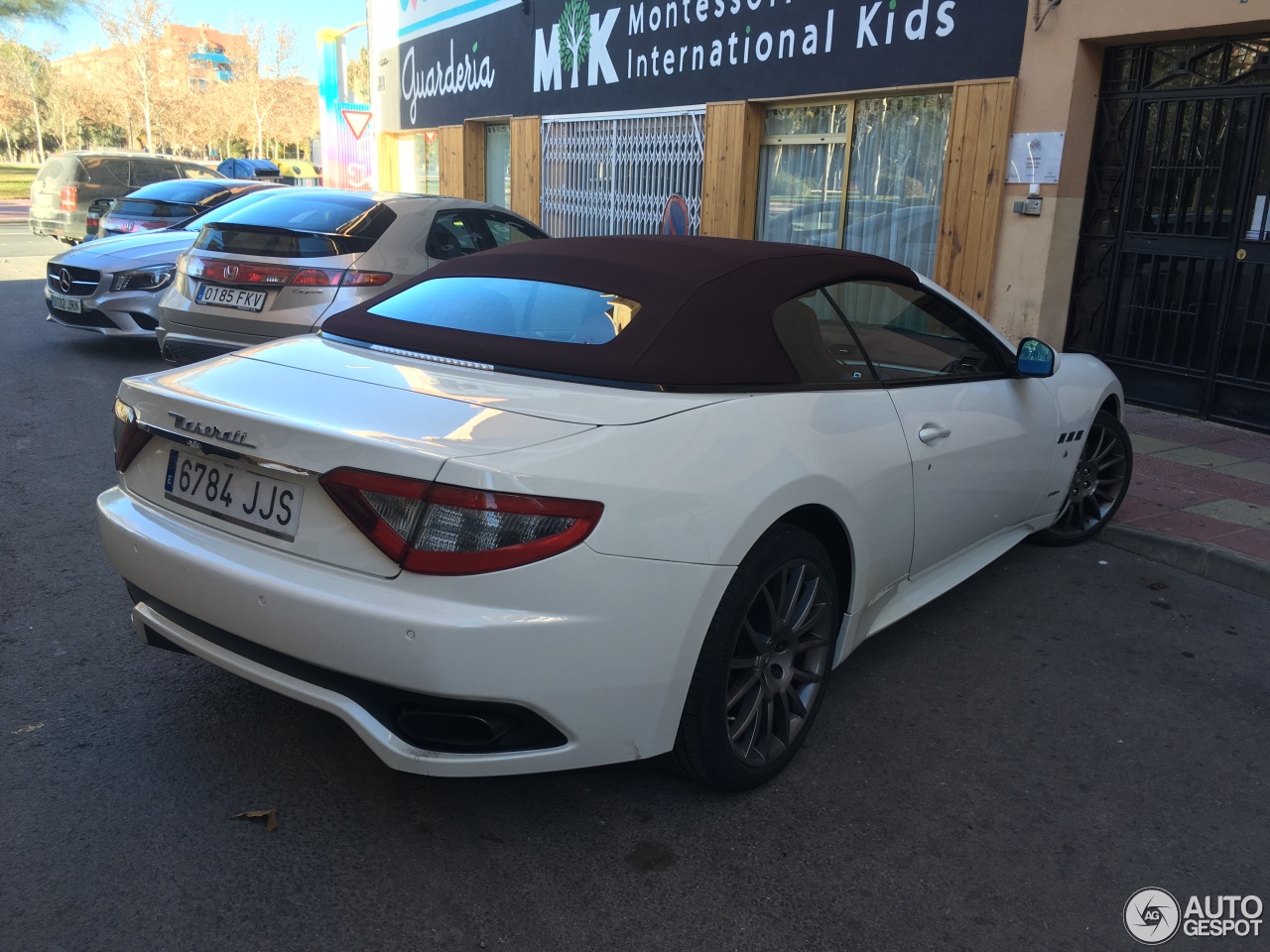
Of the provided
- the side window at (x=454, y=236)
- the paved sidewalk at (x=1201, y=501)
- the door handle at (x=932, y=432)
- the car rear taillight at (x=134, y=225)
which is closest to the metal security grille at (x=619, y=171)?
the side window at (x=454, y=236)

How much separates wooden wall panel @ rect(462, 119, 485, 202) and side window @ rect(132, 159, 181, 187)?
4846 mm

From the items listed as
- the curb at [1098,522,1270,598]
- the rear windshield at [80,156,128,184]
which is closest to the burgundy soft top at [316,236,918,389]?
the curb at [1098,522,1270,598]

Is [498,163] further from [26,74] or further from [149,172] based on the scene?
[26,74]

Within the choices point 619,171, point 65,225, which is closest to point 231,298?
point 619,171

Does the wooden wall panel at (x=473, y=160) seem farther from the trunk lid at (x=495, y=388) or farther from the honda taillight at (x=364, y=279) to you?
the trunk lid at (x=495, y=388)

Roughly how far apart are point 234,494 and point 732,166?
9298mm

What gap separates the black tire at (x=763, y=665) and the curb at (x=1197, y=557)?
102 inches

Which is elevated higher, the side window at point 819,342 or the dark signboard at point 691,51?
the dark signboard at point 691,51

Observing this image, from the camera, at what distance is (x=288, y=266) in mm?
6824

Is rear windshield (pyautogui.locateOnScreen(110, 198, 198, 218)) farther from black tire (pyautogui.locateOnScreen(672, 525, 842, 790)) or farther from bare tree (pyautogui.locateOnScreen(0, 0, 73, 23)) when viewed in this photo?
bare tree (pyautogui.locateOnScreen(0, 0, 73, 23))

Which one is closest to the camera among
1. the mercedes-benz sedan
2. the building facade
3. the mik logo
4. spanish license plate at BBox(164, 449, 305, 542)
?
spanish license plate at BBox(164, 449, 305, 542)

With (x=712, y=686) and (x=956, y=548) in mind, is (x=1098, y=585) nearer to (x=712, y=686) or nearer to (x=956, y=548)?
(x=956, y=548)

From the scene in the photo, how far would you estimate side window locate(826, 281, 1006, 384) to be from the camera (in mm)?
3504

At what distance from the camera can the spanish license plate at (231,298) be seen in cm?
679
